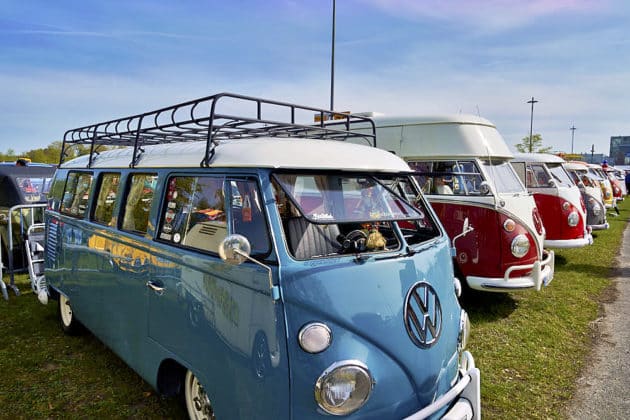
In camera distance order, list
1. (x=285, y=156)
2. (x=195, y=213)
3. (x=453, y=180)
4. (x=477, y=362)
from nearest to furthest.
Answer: (x=285, y=156)
(x=195, y=213)
(x=477, y=362)
(x=453, y=180)

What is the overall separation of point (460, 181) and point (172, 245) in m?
4.36

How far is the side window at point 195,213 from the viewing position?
110 inches

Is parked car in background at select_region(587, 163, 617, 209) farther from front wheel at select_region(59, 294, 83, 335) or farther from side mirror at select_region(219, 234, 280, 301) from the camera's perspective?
side mirror at select_region(219, 234, 280, 301)

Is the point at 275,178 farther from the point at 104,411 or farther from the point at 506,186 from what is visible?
the point at 506,186

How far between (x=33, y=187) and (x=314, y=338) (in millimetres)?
8000

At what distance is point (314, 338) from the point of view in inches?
87.0

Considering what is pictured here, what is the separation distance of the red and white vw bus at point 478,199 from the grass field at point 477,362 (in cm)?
62

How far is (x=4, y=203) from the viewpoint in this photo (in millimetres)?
7973

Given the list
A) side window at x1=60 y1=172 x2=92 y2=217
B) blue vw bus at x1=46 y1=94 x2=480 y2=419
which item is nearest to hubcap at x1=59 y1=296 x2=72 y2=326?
side window at x1=60 y1=172 x2=92 y2=217

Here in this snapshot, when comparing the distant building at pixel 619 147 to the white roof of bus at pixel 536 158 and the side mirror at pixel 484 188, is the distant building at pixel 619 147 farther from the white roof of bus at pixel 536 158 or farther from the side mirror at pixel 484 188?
the side mirror at pixel 484 188

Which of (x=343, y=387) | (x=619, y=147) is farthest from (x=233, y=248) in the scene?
(x=619, y=147)

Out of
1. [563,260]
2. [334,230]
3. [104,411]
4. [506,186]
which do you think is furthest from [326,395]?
[563,260]

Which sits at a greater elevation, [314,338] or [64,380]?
[314,338]

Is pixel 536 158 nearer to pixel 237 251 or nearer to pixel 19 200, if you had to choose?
pixel 237 251
